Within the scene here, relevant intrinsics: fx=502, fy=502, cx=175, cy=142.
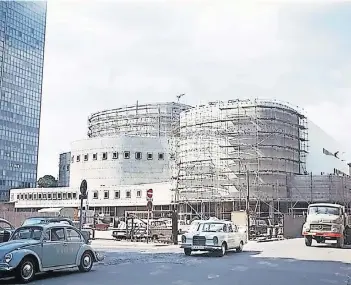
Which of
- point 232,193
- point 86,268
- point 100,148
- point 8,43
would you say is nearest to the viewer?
point 86,268

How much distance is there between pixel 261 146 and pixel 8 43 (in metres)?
60.3

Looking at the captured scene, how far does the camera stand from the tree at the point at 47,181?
13138cm

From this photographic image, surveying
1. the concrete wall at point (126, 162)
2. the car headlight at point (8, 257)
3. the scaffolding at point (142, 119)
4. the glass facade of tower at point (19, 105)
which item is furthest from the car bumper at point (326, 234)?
the glass facade of tower at point (19, 105)

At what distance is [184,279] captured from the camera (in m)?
14.0

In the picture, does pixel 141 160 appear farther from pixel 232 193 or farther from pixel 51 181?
pixel 51 181

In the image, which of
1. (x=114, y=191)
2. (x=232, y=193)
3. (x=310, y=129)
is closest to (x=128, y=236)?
(x=232, y=193)

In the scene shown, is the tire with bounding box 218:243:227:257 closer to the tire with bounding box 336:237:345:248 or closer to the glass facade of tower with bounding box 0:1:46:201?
the tire with bounding box 336:237:345:248

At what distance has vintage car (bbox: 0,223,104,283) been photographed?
1304 cm

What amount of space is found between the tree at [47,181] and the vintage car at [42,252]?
118508 mm

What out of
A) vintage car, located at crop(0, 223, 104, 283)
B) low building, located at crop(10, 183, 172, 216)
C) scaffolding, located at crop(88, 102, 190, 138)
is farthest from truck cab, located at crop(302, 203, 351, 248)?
scaffolding, located at crop(88, 102, 190, 138)

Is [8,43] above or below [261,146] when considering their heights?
above

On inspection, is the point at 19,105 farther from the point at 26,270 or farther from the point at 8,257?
the point at 8,257

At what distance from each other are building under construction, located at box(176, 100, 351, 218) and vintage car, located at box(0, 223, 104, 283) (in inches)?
1908

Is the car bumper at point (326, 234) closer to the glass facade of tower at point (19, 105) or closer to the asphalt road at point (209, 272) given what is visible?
the asphalt road at point (209, 272)
